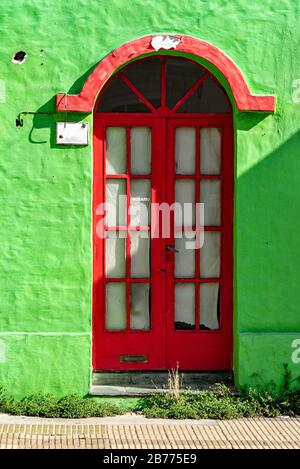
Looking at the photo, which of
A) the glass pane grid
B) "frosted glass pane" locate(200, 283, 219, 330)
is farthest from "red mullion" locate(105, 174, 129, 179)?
"frosted glass pane" locate(200, 283, 219, 330)

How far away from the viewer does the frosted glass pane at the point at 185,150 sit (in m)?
9.22

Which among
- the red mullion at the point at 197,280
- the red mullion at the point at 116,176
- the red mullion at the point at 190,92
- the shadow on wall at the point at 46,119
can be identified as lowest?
the red mullion at the point at 197,280

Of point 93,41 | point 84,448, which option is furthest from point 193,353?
point 93,41

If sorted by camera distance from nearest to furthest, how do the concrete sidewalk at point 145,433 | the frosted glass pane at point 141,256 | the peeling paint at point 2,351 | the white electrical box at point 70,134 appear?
the concrete sidewalk at point 145,433
the peeling paint at point 2,351
the white electrical box at point 70,134
the frosted glass pane at point 141,256

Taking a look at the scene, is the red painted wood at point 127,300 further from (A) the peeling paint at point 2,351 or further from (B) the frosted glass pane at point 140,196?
(A) the peeling paint at point 2,351

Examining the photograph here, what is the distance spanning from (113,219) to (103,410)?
6.12ft

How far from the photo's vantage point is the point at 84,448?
25.2ft

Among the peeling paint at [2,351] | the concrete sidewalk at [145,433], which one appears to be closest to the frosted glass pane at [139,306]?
the concrete sidewalk at [145,433]

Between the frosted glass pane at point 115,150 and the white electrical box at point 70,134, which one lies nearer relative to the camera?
the white electrical box at point 70,134

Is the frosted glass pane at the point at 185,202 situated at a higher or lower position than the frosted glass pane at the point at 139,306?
higher

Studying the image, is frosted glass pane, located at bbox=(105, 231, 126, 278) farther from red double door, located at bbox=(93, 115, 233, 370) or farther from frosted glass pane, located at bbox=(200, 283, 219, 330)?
frosted glass pane, located at bbox=(200, 283, 219, 330)

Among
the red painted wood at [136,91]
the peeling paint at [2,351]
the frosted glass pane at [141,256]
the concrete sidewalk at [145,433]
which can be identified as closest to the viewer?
the concrete sidewalk at [145,433]

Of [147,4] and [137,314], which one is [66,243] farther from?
[147,4]

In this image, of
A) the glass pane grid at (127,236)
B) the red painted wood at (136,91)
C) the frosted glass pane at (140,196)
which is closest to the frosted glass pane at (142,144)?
the glass pane grid at (127,236)
